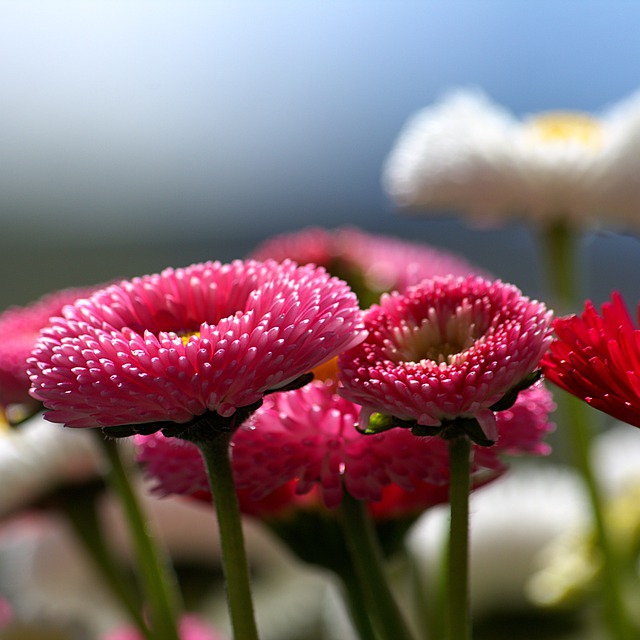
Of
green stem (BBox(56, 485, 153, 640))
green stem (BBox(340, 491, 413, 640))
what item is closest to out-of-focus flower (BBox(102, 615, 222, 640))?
green stem (BBox(56, 485, 153, 640))

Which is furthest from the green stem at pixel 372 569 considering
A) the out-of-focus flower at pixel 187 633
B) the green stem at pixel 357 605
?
the out-of-focus flower at pixel 187 633

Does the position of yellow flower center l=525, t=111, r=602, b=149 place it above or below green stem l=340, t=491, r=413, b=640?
above

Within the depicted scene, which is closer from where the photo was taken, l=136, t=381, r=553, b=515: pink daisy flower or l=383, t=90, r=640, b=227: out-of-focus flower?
l=136, t=381, r=553, b=515: pink daisy flower

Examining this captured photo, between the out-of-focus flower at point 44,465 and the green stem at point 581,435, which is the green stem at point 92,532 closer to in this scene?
the out-of-focus flower at point 44,465

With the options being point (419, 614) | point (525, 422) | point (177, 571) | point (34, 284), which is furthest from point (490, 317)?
point (34, 284)

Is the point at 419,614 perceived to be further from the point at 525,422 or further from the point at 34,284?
the point at 34,284

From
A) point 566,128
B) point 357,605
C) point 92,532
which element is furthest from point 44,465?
point 566,128

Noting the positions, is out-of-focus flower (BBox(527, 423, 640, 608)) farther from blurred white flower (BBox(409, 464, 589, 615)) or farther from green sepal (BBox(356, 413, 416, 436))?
green sepal (BBox(356, 413, 416, 436))
